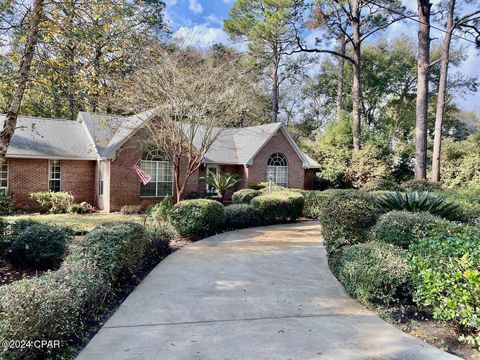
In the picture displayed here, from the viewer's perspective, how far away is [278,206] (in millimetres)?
13180

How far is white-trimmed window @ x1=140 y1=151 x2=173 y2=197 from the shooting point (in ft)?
55.6

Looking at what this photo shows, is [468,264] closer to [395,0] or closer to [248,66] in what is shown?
[248,66]

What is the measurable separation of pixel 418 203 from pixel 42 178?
16152mm

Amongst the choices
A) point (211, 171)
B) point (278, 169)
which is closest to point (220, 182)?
point (211, 171)

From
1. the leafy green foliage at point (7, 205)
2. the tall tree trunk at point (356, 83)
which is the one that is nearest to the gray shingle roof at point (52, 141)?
the leafy green foliage at point (7, 205)

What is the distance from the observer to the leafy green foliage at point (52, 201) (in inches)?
606

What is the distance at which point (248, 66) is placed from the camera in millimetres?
22719

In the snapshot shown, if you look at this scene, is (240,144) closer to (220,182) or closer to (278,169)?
(278,169)

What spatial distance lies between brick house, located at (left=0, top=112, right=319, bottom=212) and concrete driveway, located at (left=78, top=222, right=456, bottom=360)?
369 inches

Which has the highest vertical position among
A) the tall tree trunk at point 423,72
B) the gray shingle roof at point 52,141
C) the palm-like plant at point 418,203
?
the tall tree trunk at point 423,72

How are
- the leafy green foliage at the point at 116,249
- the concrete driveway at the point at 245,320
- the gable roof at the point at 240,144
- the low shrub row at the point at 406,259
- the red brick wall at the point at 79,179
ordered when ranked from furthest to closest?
the gable roof at the point at 240,144, the red brick wall at the point at 79,179, the leafy green foliage at the point at 116,249, the low shrub row at the point at 406,259, the concrete driveway at the point at 245,320

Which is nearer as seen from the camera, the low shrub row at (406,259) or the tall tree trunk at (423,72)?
the low shrub row at (406,259)

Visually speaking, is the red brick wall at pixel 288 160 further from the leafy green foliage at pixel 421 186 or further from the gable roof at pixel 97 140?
the leafy green foliage at pixel 421 186

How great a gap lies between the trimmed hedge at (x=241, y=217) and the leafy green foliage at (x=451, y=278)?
7541mm
